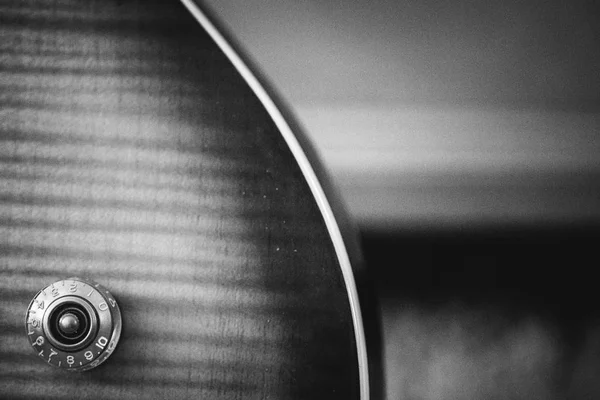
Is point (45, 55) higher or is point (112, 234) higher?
point (45, 55)

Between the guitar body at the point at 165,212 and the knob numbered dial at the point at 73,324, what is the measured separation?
0.01 meters

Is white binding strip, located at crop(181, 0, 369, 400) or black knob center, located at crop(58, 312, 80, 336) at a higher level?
white binding strip, located at crop(181, 0, 369, 400)

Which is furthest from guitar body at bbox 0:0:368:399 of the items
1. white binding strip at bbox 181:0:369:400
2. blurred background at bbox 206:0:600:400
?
blurred background at bbox 206:0:600:400

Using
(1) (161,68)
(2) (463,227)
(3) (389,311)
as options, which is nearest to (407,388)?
(3) (389,311)

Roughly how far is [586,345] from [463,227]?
18cm

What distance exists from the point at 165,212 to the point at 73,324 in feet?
0.35

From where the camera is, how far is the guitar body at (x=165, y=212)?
463 millimetres

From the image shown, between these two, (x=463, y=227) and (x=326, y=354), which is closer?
(x=326, y=354)

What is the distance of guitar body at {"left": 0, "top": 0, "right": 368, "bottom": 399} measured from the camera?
1.52 feet

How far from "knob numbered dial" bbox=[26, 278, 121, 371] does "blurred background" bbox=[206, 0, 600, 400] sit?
28 cm

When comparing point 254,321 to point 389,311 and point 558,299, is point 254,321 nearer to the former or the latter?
point 389,311

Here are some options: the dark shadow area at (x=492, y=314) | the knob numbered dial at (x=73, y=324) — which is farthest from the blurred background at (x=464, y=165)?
the knob numbered dial at (x=73, y=324)

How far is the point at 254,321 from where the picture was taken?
0.47 meters

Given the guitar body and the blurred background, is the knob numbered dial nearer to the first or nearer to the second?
the guitar body
